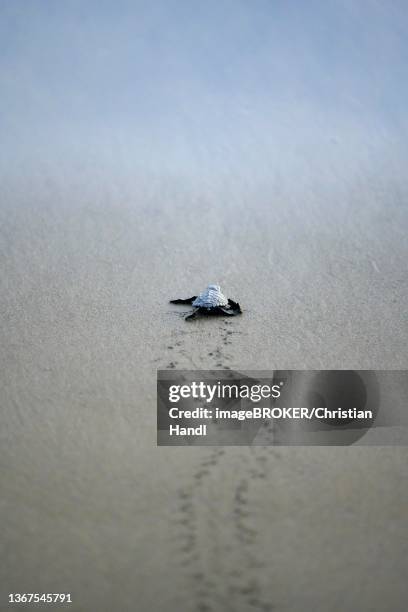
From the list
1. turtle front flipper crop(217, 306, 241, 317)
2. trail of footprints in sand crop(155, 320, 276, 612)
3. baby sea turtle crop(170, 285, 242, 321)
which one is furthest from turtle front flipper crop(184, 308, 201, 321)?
trail of footprints in sand crop(155, 320, 276, 612)

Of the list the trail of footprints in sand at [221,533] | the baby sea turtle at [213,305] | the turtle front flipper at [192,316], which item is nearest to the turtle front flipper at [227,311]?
the baby sea turtle at [213,305]

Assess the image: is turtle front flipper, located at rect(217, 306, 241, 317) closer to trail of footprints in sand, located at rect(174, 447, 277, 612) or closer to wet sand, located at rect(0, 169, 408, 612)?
wet sand, located at rect(0, 169, 408, 612)

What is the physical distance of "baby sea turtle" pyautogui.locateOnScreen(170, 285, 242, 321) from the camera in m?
3.14

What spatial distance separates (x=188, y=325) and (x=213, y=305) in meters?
0.18

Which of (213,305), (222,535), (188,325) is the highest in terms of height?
(213,305)

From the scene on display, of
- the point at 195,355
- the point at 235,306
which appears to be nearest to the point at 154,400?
the point at 195,355

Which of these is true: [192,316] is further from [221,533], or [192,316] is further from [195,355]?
[221,533]

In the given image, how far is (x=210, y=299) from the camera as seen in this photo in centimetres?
315

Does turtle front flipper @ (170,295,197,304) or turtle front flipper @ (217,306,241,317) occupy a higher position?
turtle front flipper @ (170,295,197,304)

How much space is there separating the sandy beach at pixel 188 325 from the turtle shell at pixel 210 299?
91 millimetres

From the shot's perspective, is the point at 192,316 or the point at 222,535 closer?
the point at 222,535

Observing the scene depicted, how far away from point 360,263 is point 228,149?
72.8 inches

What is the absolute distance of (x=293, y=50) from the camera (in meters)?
5.60

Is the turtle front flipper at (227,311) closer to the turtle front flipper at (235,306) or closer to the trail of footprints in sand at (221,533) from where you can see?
the turtle front flipper at (235,306)
